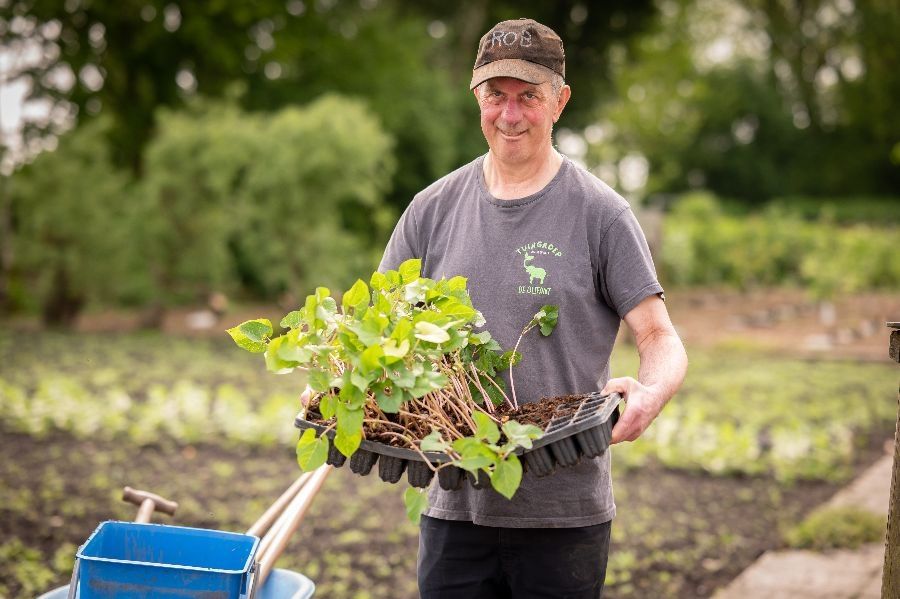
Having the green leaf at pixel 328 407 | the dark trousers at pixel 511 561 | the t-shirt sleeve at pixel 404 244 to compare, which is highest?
the t-shirt sleeve at pixel 404 244

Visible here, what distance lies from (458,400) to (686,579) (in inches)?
120

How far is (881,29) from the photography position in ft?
123

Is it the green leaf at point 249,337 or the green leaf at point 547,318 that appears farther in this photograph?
the green leaf at point 547,318

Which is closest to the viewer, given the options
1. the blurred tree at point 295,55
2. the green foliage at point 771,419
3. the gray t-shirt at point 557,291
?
the gray t-shirt at point 557,291

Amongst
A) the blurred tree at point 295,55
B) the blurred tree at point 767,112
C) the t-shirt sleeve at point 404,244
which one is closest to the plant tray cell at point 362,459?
the t-shirt sleeve at point 404,244

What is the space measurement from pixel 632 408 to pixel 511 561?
56 cm

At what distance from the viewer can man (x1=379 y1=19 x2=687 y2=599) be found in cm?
240

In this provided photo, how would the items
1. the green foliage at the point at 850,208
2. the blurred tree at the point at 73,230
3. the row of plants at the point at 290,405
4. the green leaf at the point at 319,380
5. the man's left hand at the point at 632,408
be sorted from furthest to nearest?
the green foliage at the point at 850,208, the blurred tree at the point at 73,230, the row of plants at the point at 290,405, the man's left hand at the point at 632,408, the green leaf at the point at 319,380

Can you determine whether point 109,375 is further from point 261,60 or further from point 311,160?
point 261,60

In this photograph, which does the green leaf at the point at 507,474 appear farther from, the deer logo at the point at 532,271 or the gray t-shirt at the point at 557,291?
the deer logo at the point at 532,271

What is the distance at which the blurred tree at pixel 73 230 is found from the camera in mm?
12742

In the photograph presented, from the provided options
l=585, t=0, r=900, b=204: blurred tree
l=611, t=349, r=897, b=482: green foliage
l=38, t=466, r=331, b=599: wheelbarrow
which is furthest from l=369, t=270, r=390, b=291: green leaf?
l=585, t=0, r=900, b=204: blurred tree

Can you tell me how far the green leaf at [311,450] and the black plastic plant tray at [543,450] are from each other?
0.03 m

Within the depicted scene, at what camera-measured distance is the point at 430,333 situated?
6.75 ft
